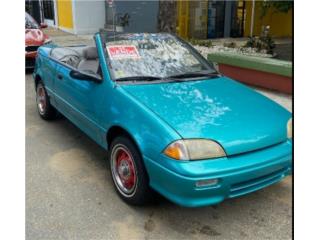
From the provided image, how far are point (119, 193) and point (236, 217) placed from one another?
109 centimetres

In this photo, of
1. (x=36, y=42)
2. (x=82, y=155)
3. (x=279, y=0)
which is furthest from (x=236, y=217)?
(x=279, y=0)

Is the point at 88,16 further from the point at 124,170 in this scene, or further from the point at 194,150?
the point at 194,150

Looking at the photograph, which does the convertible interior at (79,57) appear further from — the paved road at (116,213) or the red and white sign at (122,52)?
the paved road at (116,213)

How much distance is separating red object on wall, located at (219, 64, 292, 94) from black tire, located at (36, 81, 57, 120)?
417 cm

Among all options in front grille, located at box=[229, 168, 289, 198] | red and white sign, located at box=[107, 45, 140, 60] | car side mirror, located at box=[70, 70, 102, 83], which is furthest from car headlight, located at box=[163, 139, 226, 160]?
red and white sign, located at box=[107, 45, 140, 60]

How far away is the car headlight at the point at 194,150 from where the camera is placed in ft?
9.44

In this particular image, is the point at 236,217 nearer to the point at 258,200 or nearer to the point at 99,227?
the point at 258,200

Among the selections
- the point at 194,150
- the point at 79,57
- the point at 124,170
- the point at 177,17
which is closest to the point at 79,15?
the point at 177,17

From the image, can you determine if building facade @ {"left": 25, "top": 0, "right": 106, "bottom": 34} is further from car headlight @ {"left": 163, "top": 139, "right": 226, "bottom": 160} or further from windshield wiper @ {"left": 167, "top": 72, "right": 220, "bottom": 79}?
car headlight @ {"left": 163, "top": 139, "right": 226, "bottom": 160}

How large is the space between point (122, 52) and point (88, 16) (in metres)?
13.1

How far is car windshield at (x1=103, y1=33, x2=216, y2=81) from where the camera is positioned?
155 inches

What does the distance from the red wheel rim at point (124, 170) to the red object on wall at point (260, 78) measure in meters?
4.57

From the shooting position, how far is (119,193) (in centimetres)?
357

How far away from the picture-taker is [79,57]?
16.8ft
